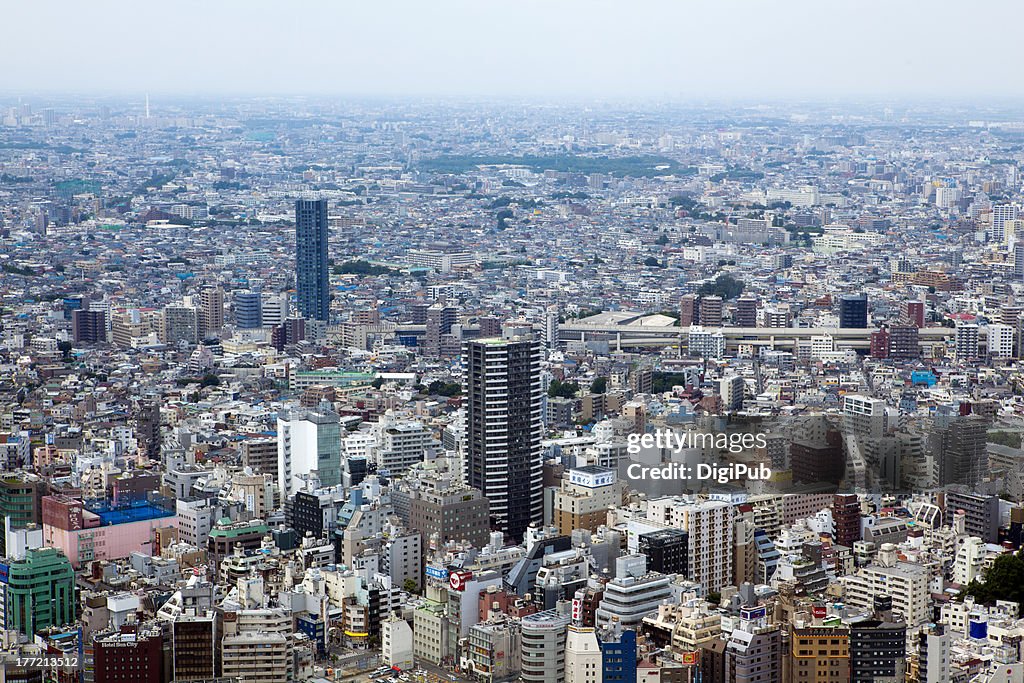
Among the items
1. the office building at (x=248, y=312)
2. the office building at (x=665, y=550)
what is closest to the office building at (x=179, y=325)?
the office building at (x=248, y=312)

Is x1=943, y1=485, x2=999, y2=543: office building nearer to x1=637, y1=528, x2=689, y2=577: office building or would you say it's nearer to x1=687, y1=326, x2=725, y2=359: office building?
x1=637, y1=528, x2=689, y2=577: office building

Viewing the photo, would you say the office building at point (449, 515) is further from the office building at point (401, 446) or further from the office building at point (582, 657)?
the office building at point (582, 657)

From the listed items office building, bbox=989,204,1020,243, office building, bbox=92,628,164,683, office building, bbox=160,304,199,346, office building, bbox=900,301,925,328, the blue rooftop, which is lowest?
office building, bbox=160,304,199,346

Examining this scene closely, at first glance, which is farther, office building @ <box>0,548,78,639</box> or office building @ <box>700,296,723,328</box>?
office building @ <box>700,296,723,328</box>

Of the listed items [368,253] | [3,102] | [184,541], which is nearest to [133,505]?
[184,541]

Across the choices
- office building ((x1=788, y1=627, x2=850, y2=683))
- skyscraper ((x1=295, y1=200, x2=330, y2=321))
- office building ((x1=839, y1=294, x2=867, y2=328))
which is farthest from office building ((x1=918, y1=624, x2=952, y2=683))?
skyscraper ((x1=295, y1=200, x2=330, y2=321))

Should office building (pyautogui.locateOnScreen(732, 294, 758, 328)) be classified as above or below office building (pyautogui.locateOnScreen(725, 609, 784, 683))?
below

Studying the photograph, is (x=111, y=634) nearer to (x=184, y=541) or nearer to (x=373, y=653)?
(x=373, y=653)

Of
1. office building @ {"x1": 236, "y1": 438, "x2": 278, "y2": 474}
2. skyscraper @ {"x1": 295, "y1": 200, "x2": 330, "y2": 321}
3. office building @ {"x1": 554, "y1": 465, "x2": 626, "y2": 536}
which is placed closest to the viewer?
office building @ {"x1": 554, "y1": 465, "x2": 626, "y2": 536}
